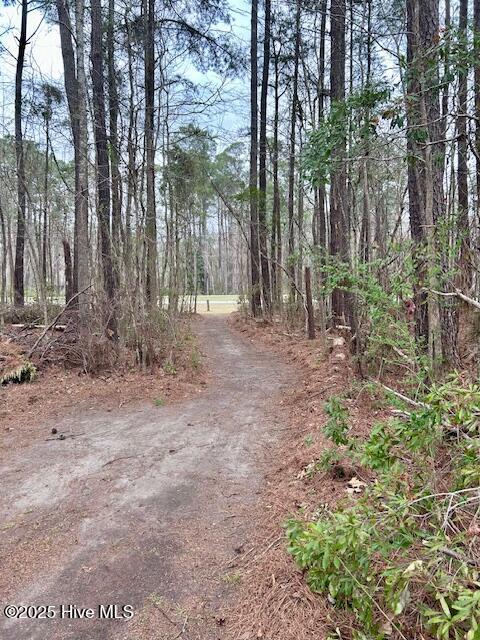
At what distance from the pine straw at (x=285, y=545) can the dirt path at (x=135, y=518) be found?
0.12 metres

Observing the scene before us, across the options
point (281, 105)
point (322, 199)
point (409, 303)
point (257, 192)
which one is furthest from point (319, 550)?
point (281, 105)

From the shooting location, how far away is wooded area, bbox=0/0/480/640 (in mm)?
1596

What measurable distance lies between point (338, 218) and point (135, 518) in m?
6.90

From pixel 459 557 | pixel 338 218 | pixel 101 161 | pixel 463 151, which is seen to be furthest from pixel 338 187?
pixel 459 557

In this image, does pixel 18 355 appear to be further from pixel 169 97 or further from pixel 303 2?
pixel 303 2

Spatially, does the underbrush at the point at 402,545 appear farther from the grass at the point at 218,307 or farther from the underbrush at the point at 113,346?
the grass at the point at 218,307

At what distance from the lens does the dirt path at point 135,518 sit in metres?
2.03

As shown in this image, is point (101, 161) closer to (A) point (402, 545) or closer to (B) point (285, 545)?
(B) point (285, 545)

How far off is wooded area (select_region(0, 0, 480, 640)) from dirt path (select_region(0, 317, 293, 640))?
741 millimetres

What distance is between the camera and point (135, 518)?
9.33 feet

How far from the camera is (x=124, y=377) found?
21.2 feet

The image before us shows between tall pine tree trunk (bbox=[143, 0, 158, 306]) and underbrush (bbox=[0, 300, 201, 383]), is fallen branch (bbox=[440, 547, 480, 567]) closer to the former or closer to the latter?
underbrush (bbox=[0, 300, 201, 383])

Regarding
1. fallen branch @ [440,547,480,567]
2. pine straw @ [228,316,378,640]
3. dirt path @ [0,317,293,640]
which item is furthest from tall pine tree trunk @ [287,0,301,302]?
fallen branch @ [440,547,480,567]

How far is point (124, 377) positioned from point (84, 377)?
634mm
